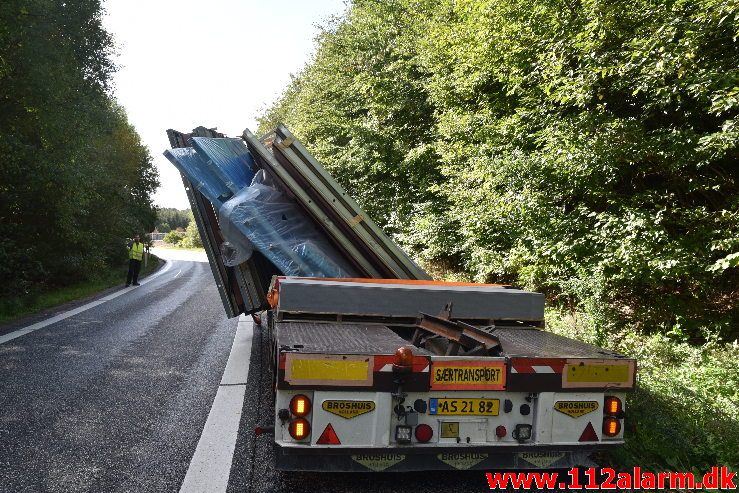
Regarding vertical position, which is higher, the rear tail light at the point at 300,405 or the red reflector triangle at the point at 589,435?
the rear tail light at the point at 300,405

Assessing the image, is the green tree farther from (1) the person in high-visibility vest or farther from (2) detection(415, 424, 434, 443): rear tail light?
(2) detection(415, 424, 434, 443): rear tail light

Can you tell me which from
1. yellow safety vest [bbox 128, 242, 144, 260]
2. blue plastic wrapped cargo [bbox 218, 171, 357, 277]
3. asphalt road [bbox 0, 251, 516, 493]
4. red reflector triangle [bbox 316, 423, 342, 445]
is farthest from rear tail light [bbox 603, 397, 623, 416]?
yellow safety vest [bbox 128, 242, 144, 260]

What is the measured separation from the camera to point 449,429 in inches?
128

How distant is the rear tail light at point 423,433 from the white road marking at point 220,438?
4.02 feet

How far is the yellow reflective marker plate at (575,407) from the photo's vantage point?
337 cm

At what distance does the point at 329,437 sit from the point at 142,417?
7.22 feet

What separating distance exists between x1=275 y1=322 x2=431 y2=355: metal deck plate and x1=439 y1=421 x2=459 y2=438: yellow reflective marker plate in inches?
17.4

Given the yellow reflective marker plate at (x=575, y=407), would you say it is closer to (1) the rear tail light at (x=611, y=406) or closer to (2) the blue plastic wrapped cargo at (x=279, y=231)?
(1) the rear tail light at (x=611, y=406)

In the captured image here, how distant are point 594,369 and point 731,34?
16.4 ft

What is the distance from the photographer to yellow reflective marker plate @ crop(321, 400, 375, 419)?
313cm

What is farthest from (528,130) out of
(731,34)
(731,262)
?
(731,262)

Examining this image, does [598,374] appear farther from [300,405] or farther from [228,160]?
[228,160]

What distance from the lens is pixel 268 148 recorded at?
670 cm

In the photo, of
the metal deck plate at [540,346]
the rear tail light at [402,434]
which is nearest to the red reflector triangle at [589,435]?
the metal deck plate at [540,346]
